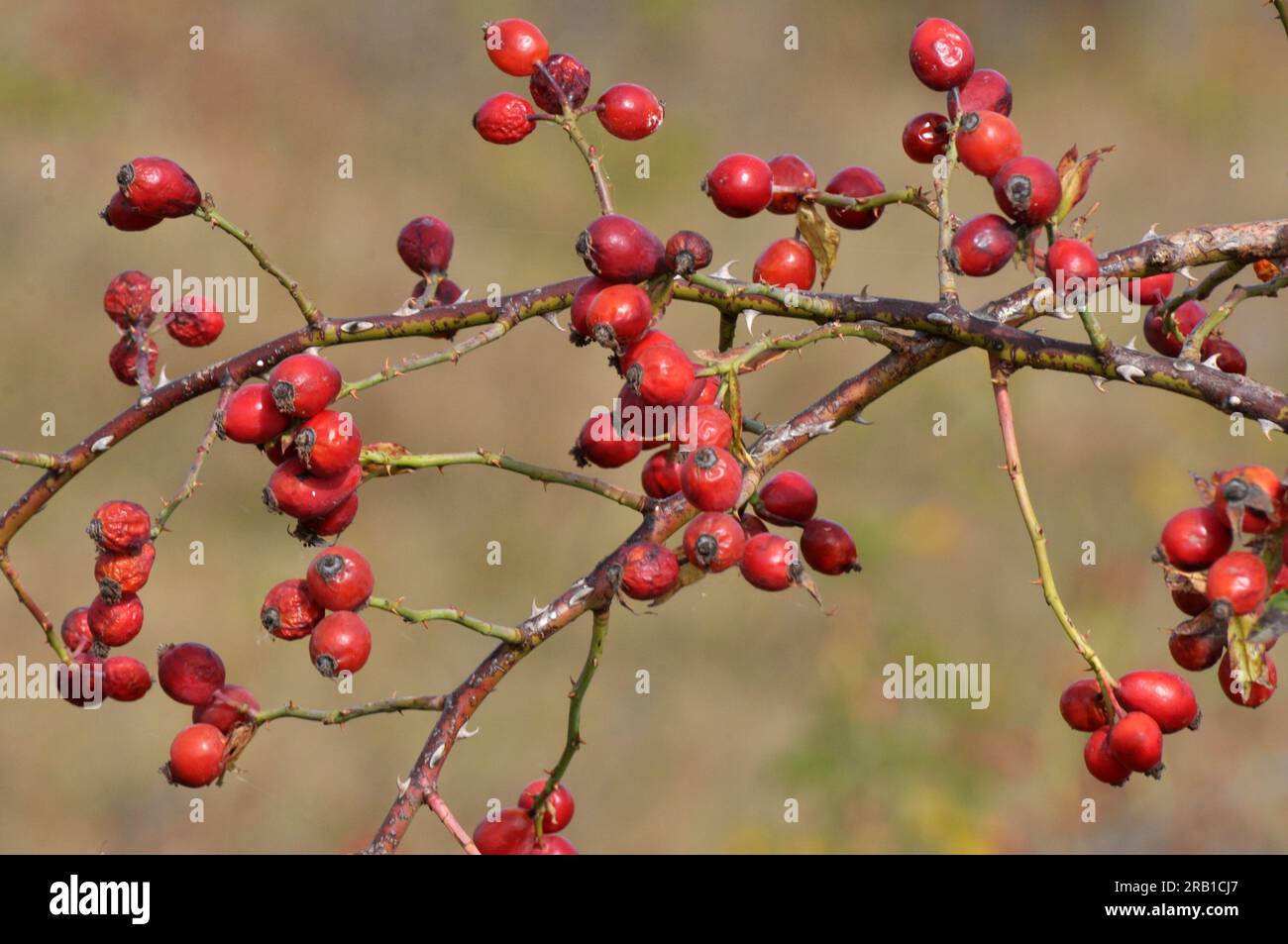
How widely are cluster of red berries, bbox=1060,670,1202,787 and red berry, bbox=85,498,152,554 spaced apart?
101 cm

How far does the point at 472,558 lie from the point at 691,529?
4.59 meters

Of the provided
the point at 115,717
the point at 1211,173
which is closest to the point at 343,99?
the point at 115,717

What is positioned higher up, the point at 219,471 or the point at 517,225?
the point at 517,225

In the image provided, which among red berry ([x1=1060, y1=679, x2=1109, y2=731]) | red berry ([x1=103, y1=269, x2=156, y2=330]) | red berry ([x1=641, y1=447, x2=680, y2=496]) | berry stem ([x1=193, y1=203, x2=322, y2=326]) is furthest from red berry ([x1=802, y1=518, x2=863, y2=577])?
red berry ([x1=103, y1=269, x2=156, y2=330])

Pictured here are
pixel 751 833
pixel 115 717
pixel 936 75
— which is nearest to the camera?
pixel 936 75

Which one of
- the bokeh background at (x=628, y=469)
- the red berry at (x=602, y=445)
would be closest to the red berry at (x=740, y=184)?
the red berry at (x=602, y=445)

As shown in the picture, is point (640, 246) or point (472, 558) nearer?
point (640, 246)

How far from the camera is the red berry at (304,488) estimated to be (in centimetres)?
134

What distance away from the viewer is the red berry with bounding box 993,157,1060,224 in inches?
53.6

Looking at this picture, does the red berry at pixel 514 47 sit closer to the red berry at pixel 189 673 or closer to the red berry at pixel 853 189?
the red berry at pixel 853 189

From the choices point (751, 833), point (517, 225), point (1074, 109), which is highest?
point (1074, 109)

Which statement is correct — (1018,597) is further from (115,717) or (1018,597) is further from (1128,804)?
(115,717)

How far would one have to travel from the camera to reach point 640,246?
1.35 m

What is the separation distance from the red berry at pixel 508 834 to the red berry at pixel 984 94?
0.96 m
